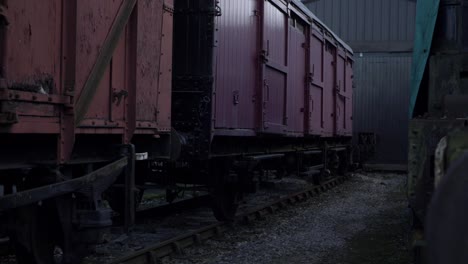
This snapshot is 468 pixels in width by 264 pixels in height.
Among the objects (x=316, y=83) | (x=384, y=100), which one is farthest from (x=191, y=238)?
(x=384, y=100)

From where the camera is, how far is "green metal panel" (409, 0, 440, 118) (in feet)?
17.1

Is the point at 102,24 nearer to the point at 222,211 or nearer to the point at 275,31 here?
the point at 222,211

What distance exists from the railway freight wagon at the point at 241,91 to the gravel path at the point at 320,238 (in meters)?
0.83

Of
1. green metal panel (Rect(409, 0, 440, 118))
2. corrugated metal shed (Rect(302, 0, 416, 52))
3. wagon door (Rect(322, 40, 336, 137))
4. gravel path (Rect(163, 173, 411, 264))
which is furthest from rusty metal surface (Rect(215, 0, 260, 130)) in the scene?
corrugated metal shed (Rect(302, 0, 416, 52))

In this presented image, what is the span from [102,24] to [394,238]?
550cm

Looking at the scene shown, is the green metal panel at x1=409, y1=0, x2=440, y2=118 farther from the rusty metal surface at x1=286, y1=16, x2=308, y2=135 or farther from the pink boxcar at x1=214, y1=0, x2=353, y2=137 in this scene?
the rusty metal surface at x1=286, y1=16, x2=308, y2=135

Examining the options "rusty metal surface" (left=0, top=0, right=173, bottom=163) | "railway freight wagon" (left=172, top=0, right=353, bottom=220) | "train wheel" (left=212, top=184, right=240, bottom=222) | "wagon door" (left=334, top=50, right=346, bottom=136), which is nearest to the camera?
"rusty metal surface" (left=0, top=0, right=173, bottom=163)

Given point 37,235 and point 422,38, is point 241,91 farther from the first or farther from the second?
point 37,235

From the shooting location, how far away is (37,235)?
14.4 feet

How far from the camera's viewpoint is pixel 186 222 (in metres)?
8.91

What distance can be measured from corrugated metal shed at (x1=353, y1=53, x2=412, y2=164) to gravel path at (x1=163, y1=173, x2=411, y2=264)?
11.7m

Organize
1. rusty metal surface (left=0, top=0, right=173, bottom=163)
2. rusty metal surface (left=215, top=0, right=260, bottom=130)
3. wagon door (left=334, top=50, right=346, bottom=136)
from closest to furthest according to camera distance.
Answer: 1. rusty metal surface (left=0, top=0, right=173, bottom=163)
2. rusty metal surface (left=215, top=0, right=260, bottom=130)
3. wagon door (left=334, top=50, right=346, bottom=136)

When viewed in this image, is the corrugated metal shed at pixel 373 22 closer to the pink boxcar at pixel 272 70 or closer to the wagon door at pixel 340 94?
the wagon door at pixel 340 94

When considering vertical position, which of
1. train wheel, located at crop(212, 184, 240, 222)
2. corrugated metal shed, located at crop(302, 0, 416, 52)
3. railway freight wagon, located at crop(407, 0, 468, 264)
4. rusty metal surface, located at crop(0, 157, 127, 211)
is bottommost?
train wheel, located at crop(212, 184, 240, 222)
